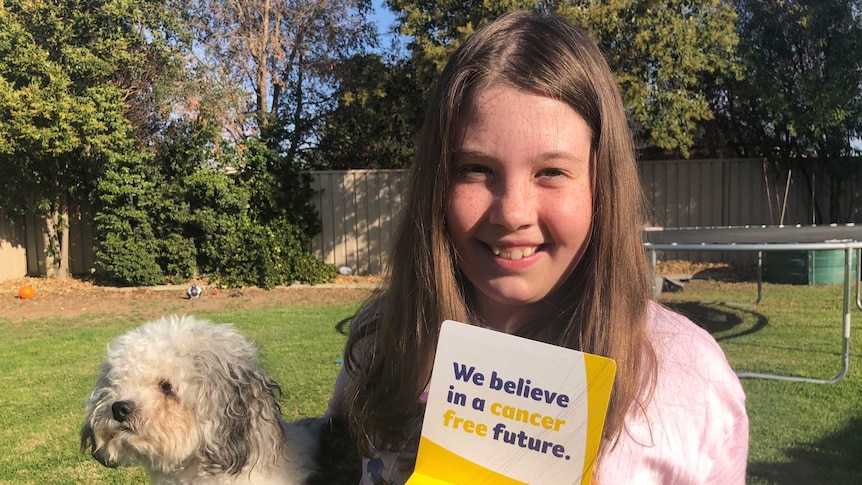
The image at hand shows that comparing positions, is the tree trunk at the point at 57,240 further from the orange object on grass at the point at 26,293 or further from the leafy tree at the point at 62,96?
the orange object on grass at the point at 26,293

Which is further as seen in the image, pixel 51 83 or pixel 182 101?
pixel 182 101

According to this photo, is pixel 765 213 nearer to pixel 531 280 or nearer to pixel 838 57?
pixel 838 57

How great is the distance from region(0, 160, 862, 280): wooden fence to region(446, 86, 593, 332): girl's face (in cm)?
1166

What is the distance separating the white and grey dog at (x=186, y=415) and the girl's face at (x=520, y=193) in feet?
5.35

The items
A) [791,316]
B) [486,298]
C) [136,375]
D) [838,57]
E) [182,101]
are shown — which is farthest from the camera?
Answer: [182,101]

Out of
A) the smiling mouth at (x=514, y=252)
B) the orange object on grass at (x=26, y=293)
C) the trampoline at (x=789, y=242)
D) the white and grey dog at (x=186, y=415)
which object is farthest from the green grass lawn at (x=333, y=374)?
the smiling mouth at (x=514, y=252)

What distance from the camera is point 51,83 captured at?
415 inches

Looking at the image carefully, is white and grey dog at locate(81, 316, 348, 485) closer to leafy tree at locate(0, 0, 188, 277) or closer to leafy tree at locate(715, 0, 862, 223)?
leafy tree at locate(0, 0, 188, 277)

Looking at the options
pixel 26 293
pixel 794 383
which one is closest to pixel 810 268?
pixel 794 383

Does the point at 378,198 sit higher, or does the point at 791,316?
the point at 378,198

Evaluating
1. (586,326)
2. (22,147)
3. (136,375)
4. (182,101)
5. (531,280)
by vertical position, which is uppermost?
(182,101)

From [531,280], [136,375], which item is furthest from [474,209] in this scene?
[136,375]

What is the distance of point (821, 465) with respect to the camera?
12.1 ft

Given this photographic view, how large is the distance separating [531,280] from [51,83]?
12156 mm
